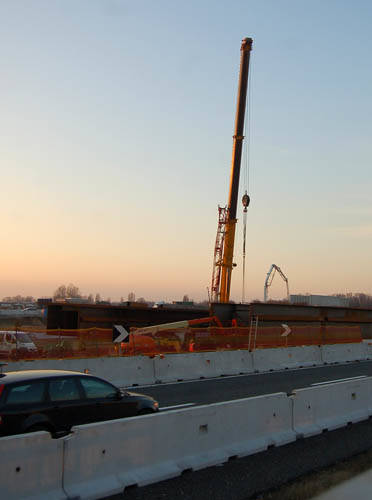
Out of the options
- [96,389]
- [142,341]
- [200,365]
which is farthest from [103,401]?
[142,341]

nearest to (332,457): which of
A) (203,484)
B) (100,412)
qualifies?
(203,484)

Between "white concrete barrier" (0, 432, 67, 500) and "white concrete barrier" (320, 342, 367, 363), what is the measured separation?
65.8 feet

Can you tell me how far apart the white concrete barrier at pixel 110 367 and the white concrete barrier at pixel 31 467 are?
33.4 feet

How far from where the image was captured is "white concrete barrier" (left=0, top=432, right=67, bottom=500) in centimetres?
576

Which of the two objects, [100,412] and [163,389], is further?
[163,389]

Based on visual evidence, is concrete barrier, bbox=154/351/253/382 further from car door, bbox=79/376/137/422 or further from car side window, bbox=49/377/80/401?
→ car side window, bbox=49/377/80/401

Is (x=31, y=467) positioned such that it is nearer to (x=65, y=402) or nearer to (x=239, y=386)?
(x=65, y=402)

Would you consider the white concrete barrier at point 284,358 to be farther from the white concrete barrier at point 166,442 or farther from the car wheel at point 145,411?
the white concrete barrier at point 166,442

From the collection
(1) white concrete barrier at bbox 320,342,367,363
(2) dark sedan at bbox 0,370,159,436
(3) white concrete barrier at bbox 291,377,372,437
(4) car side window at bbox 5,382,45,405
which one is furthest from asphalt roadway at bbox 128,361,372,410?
(4) car side window at bbox 5,382,45,405

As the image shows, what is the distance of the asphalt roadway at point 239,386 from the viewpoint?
14234mm

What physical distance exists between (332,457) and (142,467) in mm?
3525

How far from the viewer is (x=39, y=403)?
333 inches

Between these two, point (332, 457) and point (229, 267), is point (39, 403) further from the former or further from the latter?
point (229, 267)

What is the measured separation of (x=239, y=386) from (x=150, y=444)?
964 centimetres
